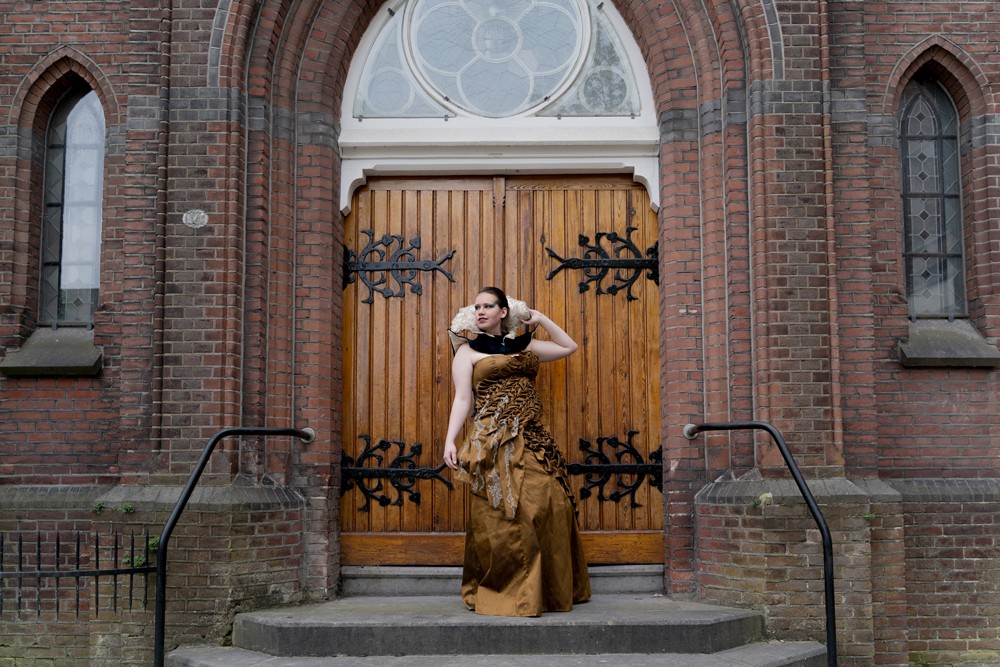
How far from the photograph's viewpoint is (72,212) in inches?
288

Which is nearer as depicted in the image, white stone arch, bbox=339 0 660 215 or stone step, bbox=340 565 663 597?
stone step, bbox=340 565 663 597

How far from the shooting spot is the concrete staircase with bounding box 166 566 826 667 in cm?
555

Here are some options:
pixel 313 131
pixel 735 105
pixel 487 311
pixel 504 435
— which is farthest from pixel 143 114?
pixel 735 105

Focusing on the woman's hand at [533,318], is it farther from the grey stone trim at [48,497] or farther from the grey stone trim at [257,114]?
the grey stone trim at [48,497]

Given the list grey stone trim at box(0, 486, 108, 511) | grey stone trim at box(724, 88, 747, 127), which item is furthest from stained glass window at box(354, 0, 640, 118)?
grey stone trim at box(0, 486, 108, 511)

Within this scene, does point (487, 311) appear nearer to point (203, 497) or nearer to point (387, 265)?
point (387, 265)

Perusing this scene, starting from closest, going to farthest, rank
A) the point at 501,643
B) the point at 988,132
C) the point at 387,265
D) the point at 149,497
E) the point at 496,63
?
the point at 501,643 → the point at 149,497 → the point at 988,132 → the point at 387,265 → the point at 496,63

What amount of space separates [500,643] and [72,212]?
4411 mm

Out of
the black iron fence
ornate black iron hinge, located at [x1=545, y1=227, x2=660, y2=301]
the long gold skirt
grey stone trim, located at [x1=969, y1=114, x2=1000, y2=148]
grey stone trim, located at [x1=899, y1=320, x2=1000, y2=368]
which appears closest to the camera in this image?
the long gold skirt

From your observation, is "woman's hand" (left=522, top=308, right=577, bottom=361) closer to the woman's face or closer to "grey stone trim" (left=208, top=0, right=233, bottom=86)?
the woman's face

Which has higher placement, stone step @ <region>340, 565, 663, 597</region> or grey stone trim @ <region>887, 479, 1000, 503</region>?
grey stone trim @ <region>887, 479, 1000, 503</region>

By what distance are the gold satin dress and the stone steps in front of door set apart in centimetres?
19

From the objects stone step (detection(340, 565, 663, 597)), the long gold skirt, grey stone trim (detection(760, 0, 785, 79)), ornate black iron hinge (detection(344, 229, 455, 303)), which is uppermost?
grey stone trim (detection(760, 0, 785, 79))

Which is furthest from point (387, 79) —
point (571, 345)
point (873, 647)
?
point (873, 647)
